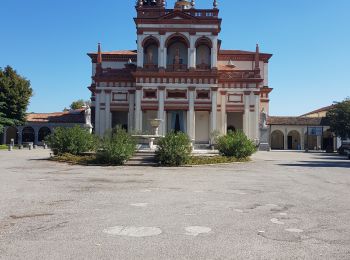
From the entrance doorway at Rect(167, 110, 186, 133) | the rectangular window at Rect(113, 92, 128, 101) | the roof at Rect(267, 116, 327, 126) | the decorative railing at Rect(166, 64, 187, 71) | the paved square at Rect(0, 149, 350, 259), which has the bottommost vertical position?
the paved square at Rect(0, 149, 350, 259)

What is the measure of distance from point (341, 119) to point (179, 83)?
64.8 feet

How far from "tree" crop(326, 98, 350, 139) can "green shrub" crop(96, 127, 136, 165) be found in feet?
109

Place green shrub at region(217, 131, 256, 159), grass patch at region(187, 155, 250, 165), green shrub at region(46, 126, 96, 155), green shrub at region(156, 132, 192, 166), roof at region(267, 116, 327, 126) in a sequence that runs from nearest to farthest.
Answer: green shrub at region(156, 132, 192, 166), grass patch at region(187, 155, 250, 165), green shrub at region(46, 126, 96, 155), green shrub at region(217, 131, 256, 159), roof at region(267, 116, 327, 126)

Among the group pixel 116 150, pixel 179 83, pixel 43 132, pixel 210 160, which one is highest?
pixel 179 83

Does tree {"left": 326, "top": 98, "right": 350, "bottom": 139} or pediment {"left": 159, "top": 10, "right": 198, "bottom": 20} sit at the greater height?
pediment {"left": 159, "top": 10, "right": 198, "bottom": 20}

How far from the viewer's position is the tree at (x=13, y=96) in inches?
1904

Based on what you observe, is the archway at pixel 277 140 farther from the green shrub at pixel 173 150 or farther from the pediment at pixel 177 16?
the green shrub at pixel 173 150

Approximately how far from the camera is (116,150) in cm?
1877

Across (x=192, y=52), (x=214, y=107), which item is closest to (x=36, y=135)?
(x=192, y=52)

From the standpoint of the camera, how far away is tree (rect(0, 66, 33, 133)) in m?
48.4

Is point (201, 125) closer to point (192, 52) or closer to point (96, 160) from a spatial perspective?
point (192, 52)

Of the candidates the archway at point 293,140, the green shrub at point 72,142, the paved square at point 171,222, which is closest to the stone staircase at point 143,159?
the green shrub at point 72,142

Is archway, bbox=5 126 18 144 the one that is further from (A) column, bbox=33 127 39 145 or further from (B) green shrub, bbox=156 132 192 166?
(B) green shrub, bbox=156 132 192 166

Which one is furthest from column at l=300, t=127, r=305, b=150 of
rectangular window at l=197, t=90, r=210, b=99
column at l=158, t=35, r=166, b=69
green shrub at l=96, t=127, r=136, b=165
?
green shrub at l=96, t=127, r=136, b=165
